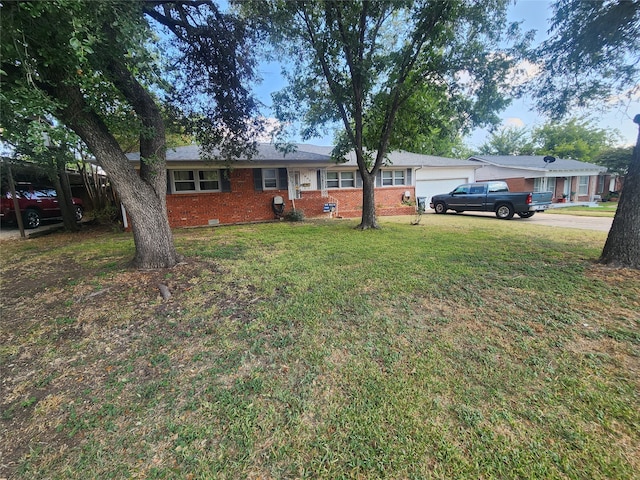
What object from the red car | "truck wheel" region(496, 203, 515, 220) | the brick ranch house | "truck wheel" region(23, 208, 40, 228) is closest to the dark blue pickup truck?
"truck wheel" region(496, 203, 515, 220)

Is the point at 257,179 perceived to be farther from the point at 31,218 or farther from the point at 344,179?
the point at 31,218

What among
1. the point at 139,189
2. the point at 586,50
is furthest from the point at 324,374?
the point at 586,50

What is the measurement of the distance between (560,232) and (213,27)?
11079mm

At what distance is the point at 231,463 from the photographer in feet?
5.57

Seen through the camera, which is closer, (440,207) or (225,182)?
(225,182)

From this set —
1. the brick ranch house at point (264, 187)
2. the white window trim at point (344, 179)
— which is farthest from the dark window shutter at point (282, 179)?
the white window trim at point (344, 179)

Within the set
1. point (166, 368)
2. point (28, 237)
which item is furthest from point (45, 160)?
point (166, 368)

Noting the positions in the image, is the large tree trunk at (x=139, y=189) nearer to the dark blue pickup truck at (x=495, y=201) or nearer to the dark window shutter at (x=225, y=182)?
the dark window shutter at (x=225, y=182)

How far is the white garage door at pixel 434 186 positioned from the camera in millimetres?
18281

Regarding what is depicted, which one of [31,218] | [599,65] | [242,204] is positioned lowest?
[31,218]

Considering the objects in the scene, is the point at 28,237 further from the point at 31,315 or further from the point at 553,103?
the point at 553,103

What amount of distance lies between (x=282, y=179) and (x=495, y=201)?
1009 cm

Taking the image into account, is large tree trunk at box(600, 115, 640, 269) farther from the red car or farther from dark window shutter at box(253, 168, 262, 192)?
the red car

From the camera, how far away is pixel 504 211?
41.4 ft
